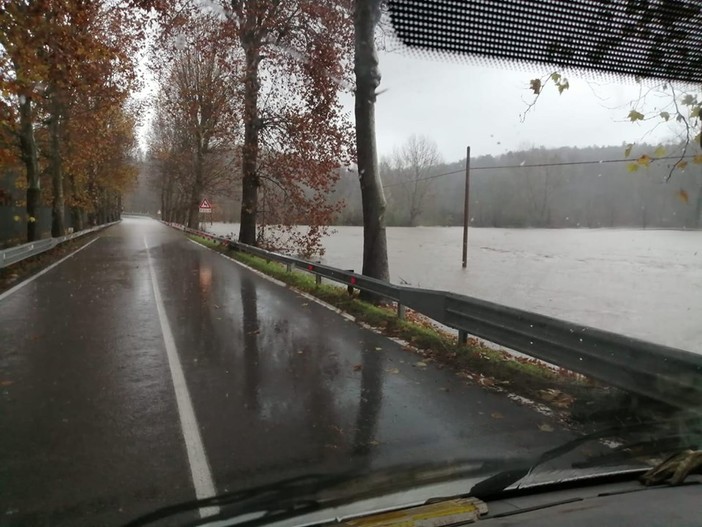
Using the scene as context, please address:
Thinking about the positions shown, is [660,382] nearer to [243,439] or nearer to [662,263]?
[243,439]

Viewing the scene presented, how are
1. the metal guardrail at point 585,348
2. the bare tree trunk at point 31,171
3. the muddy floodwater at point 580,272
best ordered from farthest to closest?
Answer: the bare tree trunk at point 31,171, the muddy floodwater at point 580,272, the metal guardrail at point 585,348

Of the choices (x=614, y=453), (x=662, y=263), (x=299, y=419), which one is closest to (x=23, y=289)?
(x=299, y=419)

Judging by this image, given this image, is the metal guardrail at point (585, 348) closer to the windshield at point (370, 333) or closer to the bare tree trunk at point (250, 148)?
the windshield at point (370, 333)

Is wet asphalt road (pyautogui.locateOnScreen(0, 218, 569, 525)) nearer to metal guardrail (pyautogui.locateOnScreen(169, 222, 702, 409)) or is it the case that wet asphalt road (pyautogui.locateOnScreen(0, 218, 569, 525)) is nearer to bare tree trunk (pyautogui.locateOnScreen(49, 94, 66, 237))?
metal guardrail (pyautogui.locateOnScreen(169, 222, 702, 409))

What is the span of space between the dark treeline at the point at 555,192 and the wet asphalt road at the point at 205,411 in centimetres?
342

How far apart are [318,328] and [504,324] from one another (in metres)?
3.66

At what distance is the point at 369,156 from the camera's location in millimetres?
12234

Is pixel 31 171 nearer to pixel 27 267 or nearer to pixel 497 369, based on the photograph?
pixel 27 267

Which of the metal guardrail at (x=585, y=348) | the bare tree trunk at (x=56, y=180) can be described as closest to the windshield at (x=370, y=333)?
the metal guardrail at (x=585, y=348)

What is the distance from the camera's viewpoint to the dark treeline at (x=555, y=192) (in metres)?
6.92

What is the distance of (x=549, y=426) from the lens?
4961 millimetres

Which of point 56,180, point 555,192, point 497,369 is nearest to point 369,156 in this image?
point 555,192

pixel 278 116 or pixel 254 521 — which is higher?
pixel 278 116

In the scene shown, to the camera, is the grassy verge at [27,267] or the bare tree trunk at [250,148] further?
the bare tree trunk at [250,148]
